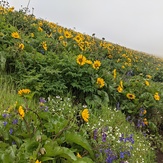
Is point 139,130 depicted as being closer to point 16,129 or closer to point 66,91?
point 66,91

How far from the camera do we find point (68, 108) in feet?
9.86

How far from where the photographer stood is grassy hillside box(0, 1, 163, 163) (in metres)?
2.17

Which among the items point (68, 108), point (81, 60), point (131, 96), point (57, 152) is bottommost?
point (57, 152)

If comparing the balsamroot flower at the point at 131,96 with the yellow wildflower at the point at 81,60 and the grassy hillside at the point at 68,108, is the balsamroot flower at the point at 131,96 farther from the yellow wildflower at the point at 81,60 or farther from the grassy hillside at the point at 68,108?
the yellow wildflower at the point at 81,60

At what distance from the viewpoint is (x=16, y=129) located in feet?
7.36

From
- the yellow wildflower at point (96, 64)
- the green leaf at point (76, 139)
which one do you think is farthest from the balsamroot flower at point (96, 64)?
the green leaf at point (76, 139)

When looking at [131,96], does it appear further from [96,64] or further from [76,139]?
[76,139]

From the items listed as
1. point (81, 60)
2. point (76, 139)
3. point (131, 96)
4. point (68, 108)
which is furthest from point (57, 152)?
point (131, 96)

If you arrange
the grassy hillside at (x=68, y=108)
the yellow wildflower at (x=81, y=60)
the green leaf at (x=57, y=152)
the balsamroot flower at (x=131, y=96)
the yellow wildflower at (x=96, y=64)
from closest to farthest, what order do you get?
the green leaf at (x=57, y=152), the grassy hillside at (x=68, y=108), the yellow wildflower at (x=81, y=60), the yellow wildflower at (x=96, y=64), the balsamroot flower at (x=131, y=96)

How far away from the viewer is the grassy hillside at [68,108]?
2.17 m

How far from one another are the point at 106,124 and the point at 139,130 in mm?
780

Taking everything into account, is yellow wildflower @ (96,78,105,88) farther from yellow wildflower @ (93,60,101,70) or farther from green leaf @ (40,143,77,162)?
green leaf @ (40,143,77,162)

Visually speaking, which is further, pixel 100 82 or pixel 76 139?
pixel 100 82

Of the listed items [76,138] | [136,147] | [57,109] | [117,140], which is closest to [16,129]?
[76,138]
